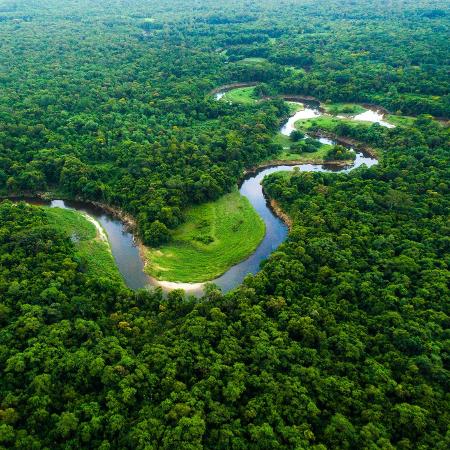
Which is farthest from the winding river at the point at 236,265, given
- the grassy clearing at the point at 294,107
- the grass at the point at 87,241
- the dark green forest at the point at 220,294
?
the grassy clearing at the point at 294,107

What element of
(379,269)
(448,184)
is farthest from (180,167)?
(448,184)

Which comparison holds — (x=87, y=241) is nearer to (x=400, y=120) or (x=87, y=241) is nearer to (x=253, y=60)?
(x=400, y=120)

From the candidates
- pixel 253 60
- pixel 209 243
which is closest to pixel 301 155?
pixel 209 243

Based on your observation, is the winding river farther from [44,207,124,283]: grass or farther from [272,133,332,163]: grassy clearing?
[272,133,332,163]: grassy clearing

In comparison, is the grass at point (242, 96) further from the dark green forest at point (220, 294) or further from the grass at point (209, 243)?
the grass at point (209, 243)

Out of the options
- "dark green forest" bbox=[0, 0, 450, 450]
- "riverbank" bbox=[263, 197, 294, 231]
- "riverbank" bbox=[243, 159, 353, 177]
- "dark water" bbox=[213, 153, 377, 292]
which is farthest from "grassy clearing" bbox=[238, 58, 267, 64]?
"riverbank" bbox=[263, 197, 294, 231]

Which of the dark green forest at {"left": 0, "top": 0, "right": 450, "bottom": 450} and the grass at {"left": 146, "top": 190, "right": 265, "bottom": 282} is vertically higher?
the dark green forest at {"left": 0, "top": 0, "right": 450, "bottom": 450}
